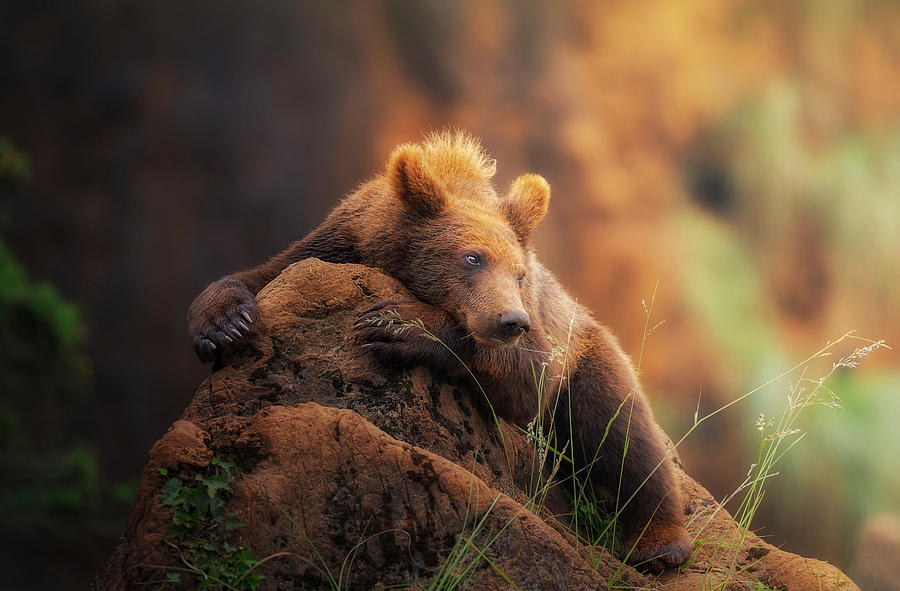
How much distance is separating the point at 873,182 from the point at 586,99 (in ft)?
14.4

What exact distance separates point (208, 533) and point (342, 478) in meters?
0.52

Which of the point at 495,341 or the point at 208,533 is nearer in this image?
the point at 208,533

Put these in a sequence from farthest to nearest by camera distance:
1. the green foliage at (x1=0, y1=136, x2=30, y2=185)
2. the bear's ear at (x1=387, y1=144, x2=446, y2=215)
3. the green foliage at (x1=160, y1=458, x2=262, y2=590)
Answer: the green foliage at (x1=0, y1=136, x2=30, y2=185) < the bear's ear at (x1=387, y1=144, x2=446, y2=215) < the green foliage at (x1=160, y1=458, x2=262, y2=590)

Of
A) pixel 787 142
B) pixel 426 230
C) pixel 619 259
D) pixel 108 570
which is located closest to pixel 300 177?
pixel 619 259

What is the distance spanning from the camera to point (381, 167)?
11688 millimetres

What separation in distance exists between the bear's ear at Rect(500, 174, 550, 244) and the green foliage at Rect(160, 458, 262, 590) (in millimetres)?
2116

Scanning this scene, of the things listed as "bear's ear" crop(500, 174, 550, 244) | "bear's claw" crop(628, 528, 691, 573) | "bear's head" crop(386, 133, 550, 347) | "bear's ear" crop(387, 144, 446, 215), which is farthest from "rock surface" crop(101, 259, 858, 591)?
"bear's ear" crop(500, 174, 550, 244)

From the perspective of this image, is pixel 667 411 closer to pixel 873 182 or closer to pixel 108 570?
pixel 873 182

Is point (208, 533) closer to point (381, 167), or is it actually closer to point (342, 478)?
point (342, 478)

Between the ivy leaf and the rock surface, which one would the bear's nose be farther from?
the ivy leaf

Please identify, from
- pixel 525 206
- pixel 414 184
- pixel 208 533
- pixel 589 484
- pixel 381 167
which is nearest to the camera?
pixel 208 533

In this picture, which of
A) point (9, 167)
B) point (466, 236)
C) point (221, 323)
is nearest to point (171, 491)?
point (221, 323)

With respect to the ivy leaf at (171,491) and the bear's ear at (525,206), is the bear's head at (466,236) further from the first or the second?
the ivy leaf at (171,491)

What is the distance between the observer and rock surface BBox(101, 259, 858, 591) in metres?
3.06
